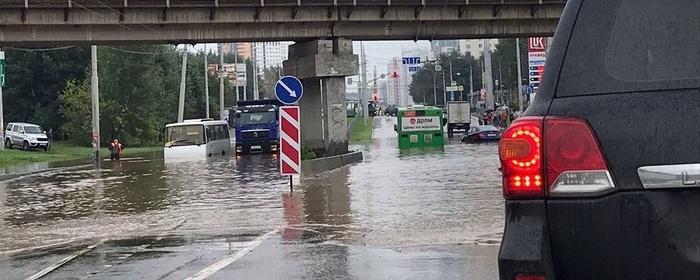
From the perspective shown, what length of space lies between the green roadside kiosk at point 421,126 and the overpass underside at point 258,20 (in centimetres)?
864

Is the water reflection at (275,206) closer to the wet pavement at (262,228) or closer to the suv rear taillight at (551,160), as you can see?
the wet pavement at (262,228)

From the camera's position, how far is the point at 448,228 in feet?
40.1

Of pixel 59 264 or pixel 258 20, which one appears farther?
pixel 258 20

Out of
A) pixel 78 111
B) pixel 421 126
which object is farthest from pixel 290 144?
pixel 78 111

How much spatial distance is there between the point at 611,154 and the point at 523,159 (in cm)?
33

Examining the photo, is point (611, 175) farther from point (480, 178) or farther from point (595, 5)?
point (480, 178)

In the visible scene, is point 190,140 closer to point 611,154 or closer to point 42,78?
point 42,78

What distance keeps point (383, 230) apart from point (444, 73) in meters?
133

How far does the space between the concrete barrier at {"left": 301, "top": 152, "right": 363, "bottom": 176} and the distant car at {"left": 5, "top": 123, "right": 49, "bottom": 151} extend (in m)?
31.3

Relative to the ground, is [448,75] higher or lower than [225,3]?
higher

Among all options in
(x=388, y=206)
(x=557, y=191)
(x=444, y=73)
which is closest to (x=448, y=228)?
(x=388, y=206)

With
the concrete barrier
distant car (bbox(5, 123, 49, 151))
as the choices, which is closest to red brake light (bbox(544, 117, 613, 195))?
the concrete barrier

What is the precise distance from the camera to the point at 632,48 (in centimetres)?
306

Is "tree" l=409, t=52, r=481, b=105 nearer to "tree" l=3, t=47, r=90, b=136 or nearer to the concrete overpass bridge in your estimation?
"tree" l=3, t=47, r=90, b=136
